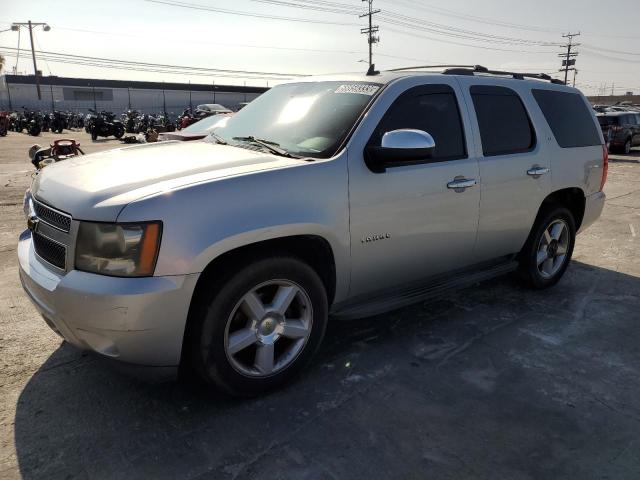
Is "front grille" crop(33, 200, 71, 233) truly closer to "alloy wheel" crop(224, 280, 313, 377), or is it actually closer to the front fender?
the front fender

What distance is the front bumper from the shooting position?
2381 millimetres

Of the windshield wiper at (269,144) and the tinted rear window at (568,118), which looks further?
the tinted rear window at (568,118)

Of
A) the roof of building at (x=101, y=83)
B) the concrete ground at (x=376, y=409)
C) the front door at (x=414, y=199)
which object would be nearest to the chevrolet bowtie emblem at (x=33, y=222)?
the concrete ground at (x=376, y=409)

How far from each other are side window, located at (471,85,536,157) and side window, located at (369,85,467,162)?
0.86 feet

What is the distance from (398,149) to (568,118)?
2.59 metres

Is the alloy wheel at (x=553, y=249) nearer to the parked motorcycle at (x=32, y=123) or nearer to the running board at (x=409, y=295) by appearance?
the running board at (x=409, y=295)

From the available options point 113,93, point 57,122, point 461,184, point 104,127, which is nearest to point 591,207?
point 461,184

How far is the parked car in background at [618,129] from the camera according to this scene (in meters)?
19.7

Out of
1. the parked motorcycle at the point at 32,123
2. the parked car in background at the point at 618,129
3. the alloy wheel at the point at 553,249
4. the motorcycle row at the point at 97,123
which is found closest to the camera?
the alloy wheel at the point at 553,249

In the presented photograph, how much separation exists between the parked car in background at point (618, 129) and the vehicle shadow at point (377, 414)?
1878cm

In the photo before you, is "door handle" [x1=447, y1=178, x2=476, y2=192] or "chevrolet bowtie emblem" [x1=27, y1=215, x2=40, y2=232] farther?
"door handle" [x1=447, y1=178, x2=476, y2=192]

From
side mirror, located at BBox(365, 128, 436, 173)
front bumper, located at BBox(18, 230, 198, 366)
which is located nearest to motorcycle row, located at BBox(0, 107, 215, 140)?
side mirror, located at BBox(365, 128, 436, 173)

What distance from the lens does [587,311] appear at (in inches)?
172

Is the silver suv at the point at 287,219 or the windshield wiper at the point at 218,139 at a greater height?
the windshield wiper at the point at 218,139
